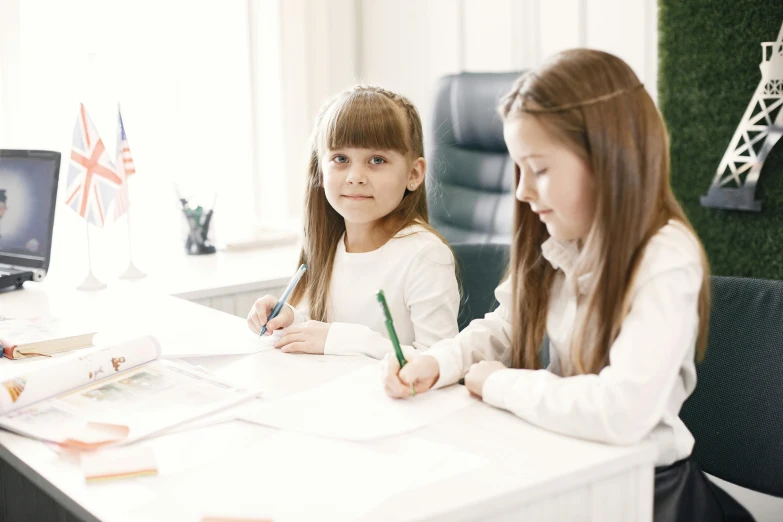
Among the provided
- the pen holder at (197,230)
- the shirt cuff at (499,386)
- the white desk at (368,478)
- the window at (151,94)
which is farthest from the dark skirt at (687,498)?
the window at (151,94)

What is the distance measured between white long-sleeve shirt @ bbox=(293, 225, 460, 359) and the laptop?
27.4 inches

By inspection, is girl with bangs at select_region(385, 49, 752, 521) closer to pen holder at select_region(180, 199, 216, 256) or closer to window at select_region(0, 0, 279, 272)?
pen holder at select_region(180, 199, 216, 256)

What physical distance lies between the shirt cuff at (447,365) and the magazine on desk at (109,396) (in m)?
0.26

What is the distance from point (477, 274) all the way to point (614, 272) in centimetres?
85

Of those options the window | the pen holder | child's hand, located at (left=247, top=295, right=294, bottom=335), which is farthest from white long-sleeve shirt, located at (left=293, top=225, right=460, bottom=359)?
the window

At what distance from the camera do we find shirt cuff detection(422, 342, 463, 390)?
1.28 meters

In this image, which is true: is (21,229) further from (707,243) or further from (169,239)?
(707,243)

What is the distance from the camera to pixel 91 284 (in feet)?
7.15

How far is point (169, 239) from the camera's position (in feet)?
10.4

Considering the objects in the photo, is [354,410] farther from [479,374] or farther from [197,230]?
[197,230]

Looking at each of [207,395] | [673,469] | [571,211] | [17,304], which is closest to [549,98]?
[571,211]

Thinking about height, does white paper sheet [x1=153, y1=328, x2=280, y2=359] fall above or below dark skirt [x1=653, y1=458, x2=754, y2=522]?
above

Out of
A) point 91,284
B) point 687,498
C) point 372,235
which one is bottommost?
point 687,498

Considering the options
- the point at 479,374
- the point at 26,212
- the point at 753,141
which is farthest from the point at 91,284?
the point at 753,141
